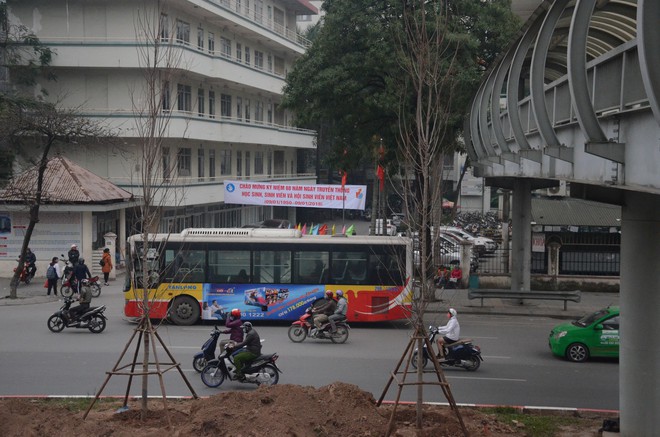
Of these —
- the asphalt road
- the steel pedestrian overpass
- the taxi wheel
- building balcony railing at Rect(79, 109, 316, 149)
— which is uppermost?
building balcony railing at Rect(79, 109, 316, 149)

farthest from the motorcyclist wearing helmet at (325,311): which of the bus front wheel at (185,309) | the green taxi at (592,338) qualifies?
the green taxi at (592,338)

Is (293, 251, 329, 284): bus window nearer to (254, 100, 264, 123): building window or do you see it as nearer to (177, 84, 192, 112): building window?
(177, 84, 192, 112): building window

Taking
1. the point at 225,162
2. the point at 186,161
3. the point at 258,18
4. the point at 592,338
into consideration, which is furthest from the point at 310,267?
the point at 258,18

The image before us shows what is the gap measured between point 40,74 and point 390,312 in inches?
939

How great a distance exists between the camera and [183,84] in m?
40.2

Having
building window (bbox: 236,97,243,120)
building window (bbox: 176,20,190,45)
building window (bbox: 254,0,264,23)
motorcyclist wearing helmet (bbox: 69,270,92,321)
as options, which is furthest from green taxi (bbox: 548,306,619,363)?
building window (bbox: 254,0,264,23)

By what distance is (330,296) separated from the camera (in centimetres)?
1953

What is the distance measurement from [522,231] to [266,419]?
16.6m

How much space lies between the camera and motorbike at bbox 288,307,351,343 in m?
19.3

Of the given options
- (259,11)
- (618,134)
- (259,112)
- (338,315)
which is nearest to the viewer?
(618,134)

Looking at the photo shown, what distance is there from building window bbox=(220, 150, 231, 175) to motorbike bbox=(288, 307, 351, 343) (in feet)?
92.8

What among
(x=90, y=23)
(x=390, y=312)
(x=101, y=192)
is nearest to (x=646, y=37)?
(x=390, y=312)

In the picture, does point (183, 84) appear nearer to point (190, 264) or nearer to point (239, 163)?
point (239, 163)

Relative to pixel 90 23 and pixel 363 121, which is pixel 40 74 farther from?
pixel 363 121
